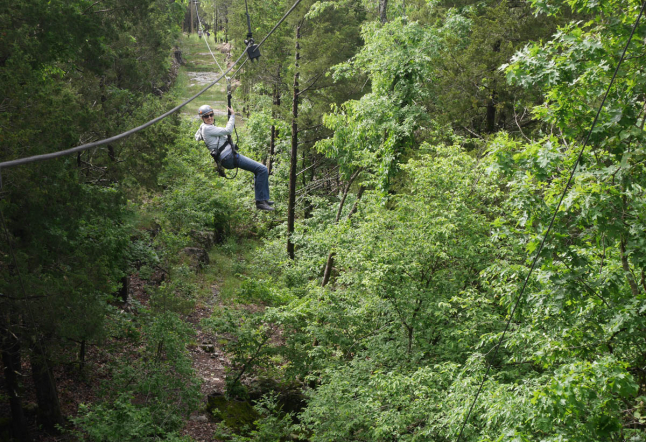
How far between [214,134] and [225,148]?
438 mm

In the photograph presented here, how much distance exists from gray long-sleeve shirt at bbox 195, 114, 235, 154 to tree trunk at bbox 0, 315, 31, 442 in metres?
4.12

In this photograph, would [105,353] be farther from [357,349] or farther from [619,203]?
[619,203]

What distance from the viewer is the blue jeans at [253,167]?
8.67 m

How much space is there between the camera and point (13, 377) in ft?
26.8

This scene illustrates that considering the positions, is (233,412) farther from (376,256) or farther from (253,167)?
(253,167)

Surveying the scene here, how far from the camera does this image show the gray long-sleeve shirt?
811cm

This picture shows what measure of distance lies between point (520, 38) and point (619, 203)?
9.88 meters

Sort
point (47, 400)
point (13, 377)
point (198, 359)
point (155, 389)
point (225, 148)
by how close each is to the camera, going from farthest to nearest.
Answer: point (198, 359)
point (155, 389)
point (47, 400)
point (225, 148)
point (13, 377)

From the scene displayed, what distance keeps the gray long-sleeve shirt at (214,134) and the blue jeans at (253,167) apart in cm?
21

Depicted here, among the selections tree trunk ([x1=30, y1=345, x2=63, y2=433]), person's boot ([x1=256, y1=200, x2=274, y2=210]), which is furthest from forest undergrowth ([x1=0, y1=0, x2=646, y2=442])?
person's boot ([x1=256, y1=200, x2=274, y2=210])

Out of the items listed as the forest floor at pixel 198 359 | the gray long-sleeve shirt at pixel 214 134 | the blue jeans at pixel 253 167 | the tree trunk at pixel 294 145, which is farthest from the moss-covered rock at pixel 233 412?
the tree trunk at pixel 294 145

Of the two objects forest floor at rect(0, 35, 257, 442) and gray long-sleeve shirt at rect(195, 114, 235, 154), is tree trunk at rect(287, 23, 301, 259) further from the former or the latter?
gray long-sleeve shirt at rect(195, 114, 235, 154)

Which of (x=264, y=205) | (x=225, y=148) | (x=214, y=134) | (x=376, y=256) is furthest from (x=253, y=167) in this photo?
(x=376, y=256)

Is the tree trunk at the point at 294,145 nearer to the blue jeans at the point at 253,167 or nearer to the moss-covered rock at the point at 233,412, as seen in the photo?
the moss-covered rock at the point at 233,412
